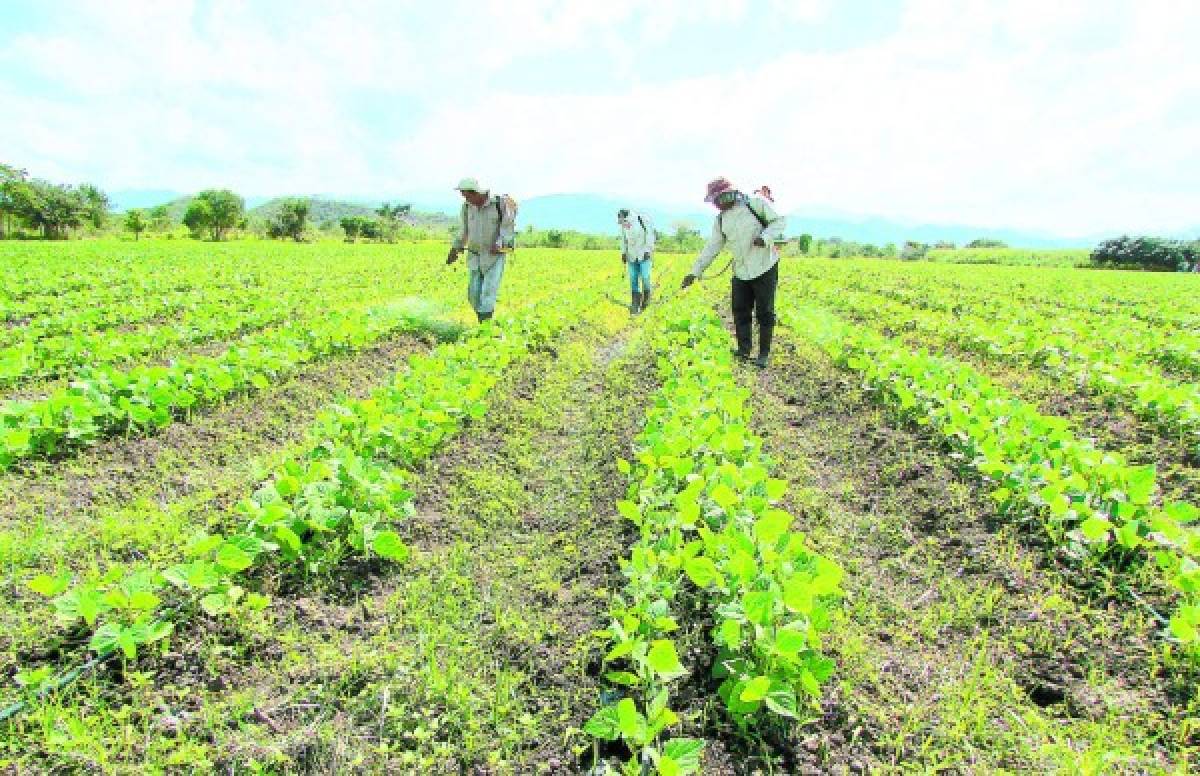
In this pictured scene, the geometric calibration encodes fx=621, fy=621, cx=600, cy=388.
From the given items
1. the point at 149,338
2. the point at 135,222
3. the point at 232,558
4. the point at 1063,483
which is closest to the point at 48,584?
the point at 232,558

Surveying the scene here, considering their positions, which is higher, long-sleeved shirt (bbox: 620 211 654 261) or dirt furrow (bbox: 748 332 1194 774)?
long-sleeved shirt (bbox: 620 211 654 261)

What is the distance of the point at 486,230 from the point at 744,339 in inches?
145

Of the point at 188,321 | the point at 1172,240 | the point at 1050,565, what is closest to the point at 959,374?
the point at 1050,565

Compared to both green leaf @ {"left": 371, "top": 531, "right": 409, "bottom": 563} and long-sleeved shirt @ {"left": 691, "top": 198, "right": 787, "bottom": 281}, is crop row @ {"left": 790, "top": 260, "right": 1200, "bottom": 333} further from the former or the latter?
green leaf @ {"left": 371, "top": 531, "right": 409, "bottom": 563}

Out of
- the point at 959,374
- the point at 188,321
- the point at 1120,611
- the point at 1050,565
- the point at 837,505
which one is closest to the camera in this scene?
the point at 1120,611

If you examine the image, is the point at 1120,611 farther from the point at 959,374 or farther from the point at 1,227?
the point at 1,227

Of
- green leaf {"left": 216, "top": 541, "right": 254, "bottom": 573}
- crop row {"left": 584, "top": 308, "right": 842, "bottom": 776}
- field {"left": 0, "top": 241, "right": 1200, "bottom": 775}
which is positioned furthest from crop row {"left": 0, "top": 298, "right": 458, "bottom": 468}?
crop row {"left": 584, "top": 308, "right": 842, "bottom": 776}

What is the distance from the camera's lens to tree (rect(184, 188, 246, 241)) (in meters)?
54.7

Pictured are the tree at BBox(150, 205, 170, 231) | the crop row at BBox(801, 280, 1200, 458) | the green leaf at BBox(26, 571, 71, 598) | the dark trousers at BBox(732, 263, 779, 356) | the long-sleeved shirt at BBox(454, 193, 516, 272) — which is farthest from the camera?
the tree at BBox(150, 205, 170, 231)

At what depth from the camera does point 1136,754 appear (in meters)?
2.23

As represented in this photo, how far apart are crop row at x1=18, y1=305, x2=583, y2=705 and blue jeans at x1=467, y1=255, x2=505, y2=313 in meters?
3.47

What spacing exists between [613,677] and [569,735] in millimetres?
309

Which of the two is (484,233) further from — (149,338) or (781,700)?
(781,700)

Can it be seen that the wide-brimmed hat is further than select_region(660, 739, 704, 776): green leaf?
Yes
